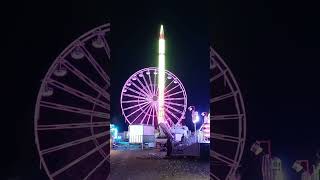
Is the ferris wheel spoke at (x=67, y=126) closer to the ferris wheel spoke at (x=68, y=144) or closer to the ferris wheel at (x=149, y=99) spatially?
the ferris wheel spoke at (x=68, y=144)

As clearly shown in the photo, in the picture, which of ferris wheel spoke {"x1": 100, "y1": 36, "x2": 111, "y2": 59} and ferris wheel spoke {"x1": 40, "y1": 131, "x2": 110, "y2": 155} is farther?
ferris wheel spoke {"x1": 100, "y1": 36, "x2": 111, "y2": 59}

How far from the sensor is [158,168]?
7035 millimetres

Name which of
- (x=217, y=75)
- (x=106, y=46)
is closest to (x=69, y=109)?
(x=106, y=46)

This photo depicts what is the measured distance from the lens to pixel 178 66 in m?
12.8

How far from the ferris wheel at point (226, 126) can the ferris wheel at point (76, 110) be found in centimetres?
154

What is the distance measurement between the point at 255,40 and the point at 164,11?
3088mm

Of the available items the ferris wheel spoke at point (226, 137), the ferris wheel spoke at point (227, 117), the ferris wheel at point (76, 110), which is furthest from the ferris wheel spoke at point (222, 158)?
the ferris wheel at point (76, 110)

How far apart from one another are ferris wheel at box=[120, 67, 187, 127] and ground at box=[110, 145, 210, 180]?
126 inches

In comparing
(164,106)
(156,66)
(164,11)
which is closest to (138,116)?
(164,106)

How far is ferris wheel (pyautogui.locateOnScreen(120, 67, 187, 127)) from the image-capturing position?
11.6 meters

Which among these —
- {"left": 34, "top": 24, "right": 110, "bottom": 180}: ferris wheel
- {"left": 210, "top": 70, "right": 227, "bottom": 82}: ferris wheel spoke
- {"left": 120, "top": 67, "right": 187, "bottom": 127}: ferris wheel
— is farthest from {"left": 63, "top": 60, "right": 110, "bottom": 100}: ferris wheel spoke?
{"left": 120, "top": 67, "right": 187, "bottom": 127}: ferris wheel

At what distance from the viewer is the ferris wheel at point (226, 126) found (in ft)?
16.9

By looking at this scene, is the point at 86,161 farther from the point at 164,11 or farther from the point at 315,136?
the point at 164,11

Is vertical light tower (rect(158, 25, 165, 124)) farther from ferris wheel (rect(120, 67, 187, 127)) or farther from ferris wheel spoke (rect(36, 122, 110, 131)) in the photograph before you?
ferris wheel spoke (rect(36, 122, 110, 131))
